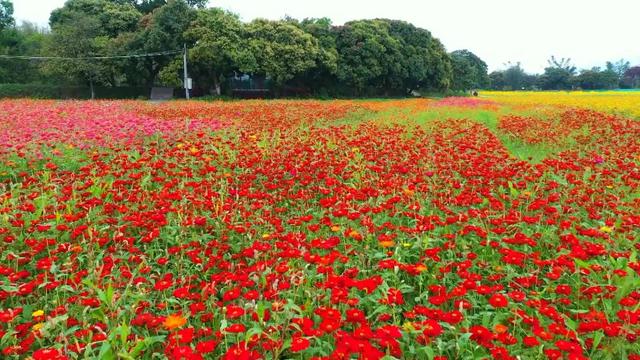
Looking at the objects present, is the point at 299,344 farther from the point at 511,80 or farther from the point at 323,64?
the point at 511,80

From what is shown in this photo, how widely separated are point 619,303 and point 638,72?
4063 inches

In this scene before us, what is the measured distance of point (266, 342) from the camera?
2.21 m

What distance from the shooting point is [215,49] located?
95.9 ft

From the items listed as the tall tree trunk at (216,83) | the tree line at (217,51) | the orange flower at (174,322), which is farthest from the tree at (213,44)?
the orange flower at (174,322)

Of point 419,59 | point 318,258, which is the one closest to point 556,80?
point 419,59

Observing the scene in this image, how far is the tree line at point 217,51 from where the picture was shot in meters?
30.6

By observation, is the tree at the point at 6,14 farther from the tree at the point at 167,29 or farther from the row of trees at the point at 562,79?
the row of trees at the point at 562,79

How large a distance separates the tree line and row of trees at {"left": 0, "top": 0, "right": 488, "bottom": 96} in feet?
0.23

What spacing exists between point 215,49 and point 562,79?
63060 mm

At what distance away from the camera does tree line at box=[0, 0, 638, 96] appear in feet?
100

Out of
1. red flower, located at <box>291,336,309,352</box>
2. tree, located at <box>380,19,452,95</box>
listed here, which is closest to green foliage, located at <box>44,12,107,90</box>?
tree, located at <box>380,19,452,95</box>

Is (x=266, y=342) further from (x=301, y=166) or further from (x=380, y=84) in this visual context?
(x=380, y=84)

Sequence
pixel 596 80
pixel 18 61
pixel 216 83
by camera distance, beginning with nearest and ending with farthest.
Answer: pixel 216 83, pixel 18 61, pixel 596 80

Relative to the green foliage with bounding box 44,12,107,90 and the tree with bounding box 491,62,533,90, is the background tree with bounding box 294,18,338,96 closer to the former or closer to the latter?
the green foliage with bounding box 44,12,107,90
